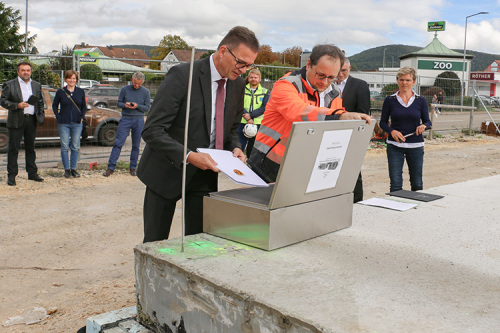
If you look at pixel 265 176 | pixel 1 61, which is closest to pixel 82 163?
pixel 1 61

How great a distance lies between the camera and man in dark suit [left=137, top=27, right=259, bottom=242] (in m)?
2.72

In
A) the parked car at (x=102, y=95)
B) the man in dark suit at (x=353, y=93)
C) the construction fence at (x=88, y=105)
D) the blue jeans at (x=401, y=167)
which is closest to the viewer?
the man in dark suit at (x=353, y=93)

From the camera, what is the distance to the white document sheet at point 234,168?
2.43 meters

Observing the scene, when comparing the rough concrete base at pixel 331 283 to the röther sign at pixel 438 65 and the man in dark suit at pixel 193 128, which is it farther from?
the röther sign at pixel 438 65

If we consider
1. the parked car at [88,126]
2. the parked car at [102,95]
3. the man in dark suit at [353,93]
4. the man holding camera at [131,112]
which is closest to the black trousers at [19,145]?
the man holding camera at [131,112]

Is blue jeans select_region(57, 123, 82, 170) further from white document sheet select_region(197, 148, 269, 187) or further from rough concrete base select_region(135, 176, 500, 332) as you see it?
rough concrete base select_region(135, 176, 500, 332)

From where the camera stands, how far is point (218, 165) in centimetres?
252

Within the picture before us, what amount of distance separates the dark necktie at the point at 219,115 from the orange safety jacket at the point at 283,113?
34 centimetres

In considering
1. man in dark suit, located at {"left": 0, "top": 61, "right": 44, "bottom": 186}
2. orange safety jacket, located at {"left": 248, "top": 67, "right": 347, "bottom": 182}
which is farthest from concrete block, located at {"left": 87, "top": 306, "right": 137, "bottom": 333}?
man in dark suit, located at {"left": 0, "top": 61, "right": 44, "bottom": 186}

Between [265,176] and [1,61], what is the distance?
727 centimetres

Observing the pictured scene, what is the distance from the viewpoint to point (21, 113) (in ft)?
25.3

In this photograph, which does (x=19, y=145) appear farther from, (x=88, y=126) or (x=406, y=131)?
(x=406, y=131)

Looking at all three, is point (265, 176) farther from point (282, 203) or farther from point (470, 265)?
point (470, 265)

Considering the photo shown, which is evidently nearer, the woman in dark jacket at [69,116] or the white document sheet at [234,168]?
the white document sheet at [234,168]
